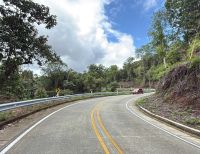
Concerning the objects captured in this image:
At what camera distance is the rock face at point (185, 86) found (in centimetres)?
2359

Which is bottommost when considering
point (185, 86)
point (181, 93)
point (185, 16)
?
point (181, 93)

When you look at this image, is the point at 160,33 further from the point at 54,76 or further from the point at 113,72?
the point at 113,72

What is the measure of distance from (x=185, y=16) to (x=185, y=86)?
49.9ft

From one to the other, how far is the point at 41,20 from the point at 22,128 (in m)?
12.6

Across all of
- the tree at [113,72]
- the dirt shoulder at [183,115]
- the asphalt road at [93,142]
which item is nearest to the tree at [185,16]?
the dirt shoulder at [183,115]

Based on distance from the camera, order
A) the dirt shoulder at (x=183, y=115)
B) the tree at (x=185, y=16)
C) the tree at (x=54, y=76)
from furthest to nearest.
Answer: the tree at (x=54, y=76), the tree at (x=185, y=16), the dirt shoulder at (x=183, y=115)

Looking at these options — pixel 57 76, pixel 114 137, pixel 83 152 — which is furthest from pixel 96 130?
pixel 57 76

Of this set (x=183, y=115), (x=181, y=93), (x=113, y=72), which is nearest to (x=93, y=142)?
(x=183, y=115)

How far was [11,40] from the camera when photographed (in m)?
21.2

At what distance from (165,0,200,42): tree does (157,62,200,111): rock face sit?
7.31 metres

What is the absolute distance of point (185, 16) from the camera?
1500 inches

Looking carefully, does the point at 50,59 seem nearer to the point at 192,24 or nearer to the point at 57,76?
the point at 192,24

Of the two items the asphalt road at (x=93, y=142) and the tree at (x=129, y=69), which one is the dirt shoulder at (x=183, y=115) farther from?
the tree at (x=129, y=69)

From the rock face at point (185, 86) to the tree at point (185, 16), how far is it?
288 inches
